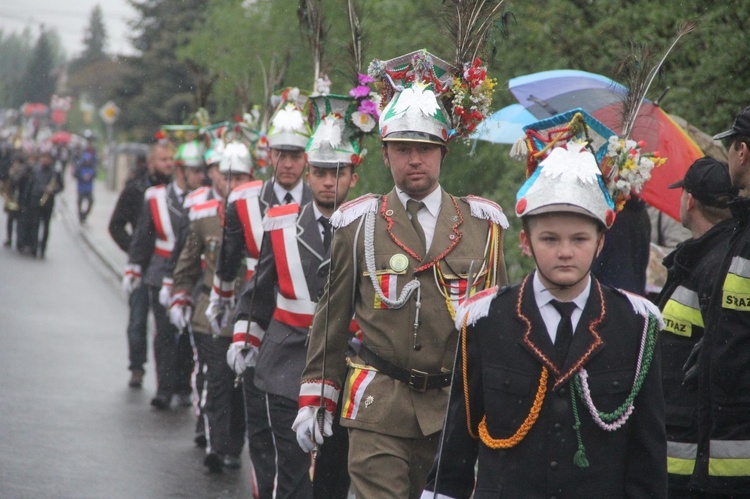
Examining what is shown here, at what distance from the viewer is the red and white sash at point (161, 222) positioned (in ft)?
36.2

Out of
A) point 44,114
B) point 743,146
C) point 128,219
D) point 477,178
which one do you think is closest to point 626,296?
point 743,146

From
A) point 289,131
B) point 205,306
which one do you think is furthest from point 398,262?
point 205,306

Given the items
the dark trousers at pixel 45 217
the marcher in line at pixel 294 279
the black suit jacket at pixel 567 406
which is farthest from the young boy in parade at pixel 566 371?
the dark trousers at pixel 45 217

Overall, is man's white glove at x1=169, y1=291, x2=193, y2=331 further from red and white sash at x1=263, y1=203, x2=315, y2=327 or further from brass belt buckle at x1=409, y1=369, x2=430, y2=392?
brass belt buckle at x1=409, y1=369, x2=430, y2=392

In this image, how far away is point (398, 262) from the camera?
491cm

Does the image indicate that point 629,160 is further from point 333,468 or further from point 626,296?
point 333,468

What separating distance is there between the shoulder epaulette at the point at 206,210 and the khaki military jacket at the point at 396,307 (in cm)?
410

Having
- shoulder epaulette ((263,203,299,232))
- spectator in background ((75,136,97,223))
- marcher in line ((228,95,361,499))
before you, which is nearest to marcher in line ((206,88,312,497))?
shoulder epaulette ((263,203,299,232))

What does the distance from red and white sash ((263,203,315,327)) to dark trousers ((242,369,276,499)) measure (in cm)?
75

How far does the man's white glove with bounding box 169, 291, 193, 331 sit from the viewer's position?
9.16 metres

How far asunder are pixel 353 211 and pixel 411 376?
30.0 inches

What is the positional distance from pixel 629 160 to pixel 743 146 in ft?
2.44

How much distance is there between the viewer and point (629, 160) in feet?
13.4

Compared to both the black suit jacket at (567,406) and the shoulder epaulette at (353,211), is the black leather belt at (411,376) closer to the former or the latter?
the shoulder epaulette at (353,211)
